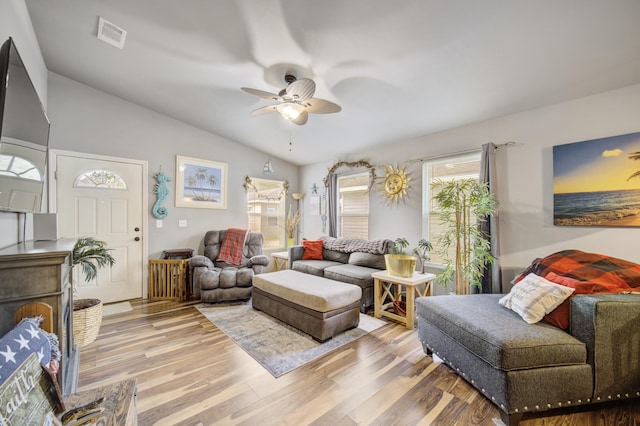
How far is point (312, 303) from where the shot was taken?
8.42 ft

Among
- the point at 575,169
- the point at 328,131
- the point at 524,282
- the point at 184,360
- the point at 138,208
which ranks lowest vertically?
the point at 184,360

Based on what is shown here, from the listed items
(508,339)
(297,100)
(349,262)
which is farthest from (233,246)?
(508,339)

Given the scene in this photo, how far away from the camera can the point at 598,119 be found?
245 cm

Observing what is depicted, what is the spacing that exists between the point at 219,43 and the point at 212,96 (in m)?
1.09

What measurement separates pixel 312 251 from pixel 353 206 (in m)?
1.09

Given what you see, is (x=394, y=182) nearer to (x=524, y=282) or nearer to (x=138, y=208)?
(x=524, y=282)

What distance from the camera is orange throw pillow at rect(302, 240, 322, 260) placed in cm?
445

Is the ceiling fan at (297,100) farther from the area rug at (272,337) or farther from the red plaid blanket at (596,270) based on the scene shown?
the red plaid blanket at (596,270)

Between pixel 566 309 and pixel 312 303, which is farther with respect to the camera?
pixel 312 303

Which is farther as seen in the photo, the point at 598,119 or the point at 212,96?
the point at 212,96

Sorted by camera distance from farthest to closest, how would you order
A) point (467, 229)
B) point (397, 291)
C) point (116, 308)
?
point (116, 308), point (397, 291), point (467, 229)

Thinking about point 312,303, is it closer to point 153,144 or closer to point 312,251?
point 312,251

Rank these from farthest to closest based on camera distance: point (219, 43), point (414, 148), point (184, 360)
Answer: point (414, 148) → point (219, 43) → point (184, 360)

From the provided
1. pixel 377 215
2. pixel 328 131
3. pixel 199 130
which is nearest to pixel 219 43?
pixel 328 131
